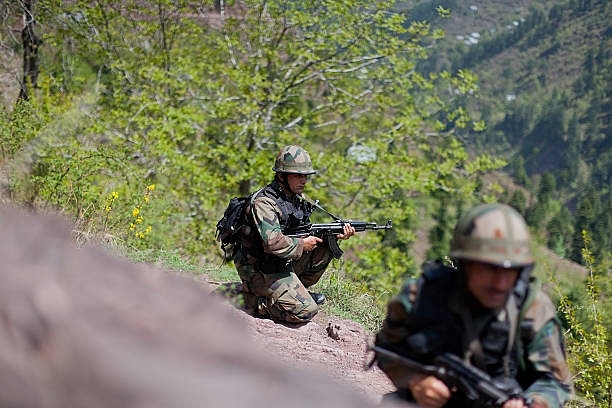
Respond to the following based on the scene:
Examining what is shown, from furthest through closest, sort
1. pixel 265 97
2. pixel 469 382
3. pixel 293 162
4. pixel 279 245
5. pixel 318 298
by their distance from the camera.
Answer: pixel 265 97 < pixel 318 298 < pixel 293 162 < pixel 279 245 < pixel 469 382

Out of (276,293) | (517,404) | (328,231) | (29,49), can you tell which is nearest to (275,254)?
(276,293)

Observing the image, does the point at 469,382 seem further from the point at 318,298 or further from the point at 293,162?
the point at 318,298

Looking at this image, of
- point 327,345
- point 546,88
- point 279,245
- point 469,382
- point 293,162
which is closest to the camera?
point 469,382

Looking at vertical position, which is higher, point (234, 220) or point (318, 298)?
point (234, 220)

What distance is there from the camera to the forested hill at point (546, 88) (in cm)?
13250

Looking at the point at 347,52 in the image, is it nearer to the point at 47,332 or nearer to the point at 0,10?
the point at 0,10

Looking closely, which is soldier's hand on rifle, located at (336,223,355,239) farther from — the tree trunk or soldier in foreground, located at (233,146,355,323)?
the tree trunk

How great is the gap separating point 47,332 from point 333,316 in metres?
4.74

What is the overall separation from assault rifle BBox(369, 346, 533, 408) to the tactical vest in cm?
5

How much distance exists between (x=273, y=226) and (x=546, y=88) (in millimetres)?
168805

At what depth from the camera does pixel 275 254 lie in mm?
5371

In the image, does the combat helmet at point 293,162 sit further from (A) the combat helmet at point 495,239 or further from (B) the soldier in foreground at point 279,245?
(A) the combat helmet at point 495,239

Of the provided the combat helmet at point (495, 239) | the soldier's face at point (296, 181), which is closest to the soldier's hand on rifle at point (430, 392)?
the combat helmet at point (495, 239)

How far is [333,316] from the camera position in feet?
19.6
